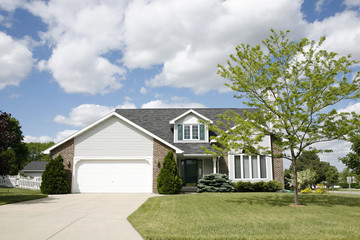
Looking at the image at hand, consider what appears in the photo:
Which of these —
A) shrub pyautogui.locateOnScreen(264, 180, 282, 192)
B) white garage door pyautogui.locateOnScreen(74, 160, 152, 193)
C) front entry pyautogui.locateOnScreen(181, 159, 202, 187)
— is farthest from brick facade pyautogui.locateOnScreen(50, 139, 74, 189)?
shrub pyautogui.locateOnScreen(264, 180, 282, 192)

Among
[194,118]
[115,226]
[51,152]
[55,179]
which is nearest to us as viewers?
[115,226]

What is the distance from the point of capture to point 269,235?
7133 millimetres

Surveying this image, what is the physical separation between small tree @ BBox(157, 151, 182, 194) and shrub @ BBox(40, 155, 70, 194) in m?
6.47

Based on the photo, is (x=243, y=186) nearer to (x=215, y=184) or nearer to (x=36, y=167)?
(x=215, y=184)

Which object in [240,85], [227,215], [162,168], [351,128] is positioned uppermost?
[240,85]

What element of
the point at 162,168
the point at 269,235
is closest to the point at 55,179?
the point at 162,168

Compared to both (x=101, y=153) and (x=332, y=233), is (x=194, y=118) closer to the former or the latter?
(x=101, y=153)

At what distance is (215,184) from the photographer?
69.0 ft

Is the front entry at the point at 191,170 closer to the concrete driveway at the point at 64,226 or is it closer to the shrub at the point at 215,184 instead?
the shrub at the point at 215,184

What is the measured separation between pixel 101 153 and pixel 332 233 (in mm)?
16990

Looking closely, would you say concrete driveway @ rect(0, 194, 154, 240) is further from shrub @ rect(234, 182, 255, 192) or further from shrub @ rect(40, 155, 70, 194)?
shrub @ rect(234, 182, 255, 192)

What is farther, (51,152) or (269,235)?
(51,152)

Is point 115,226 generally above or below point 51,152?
below

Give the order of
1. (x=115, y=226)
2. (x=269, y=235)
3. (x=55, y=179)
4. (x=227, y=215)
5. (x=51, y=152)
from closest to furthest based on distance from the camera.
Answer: (x=269, y=235) < (x=115, y=226) < (x=227, y=215) < (x=55, y=179) < (x=51, y=152)
